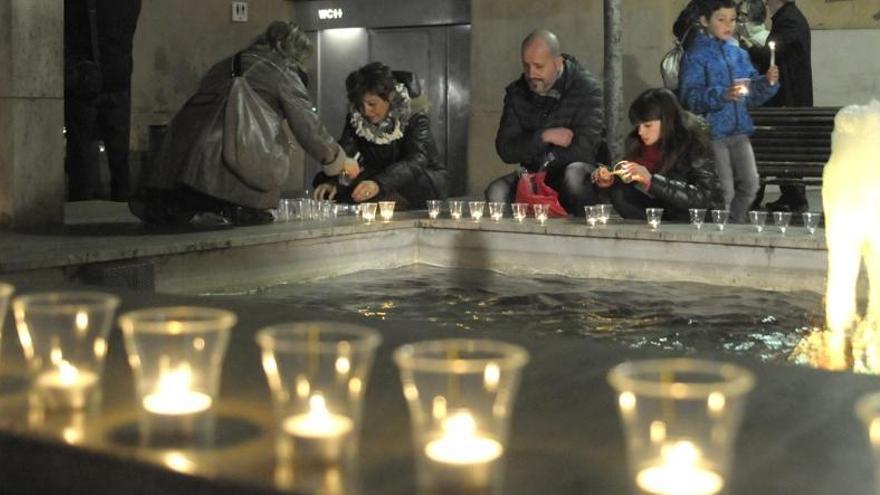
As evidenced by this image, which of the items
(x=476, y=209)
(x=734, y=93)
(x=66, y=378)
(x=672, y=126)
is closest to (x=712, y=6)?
(x=734, y=93)

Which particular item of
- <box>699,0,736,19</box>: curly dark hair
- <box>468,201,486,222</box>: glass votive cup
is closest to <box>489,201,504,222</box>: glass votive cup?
<box>468,201,486,222</box>: glass votive cup

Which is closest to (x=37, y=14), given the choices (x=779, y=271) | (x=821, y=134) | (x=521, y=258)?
(x=521, y=258)

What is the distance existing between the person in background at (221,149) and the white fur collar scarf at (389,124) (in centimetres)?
145

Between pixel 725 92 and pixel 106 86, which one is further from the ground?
pixel 106 86

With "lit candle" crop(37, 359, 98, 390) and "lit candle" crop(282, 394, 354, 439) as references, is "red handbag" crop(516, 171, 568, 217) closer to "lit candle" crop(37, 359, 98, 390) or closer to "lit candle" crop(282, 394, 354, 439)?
"lit candle" crop(37, 359, 98, 390)

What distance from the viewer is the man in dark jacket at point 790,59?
12.1m

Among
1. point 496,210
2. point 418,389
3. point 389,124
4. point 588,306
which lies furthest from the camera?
point 389,124

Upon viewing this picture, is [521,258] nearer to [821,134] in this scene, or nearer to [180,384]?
[821,134]

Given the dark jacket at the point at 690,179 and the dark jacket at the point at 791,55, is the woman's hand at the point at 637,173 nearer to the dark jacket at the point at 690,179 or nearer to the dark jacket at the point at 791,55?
the dark jacket at the point at 690,179

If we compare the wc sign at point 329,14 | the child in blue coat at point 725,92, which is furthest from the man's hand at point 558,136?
the wc sign at point 329,14

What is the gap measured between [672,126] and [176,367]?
23.1ft

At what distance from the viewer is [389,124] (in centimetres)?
1067

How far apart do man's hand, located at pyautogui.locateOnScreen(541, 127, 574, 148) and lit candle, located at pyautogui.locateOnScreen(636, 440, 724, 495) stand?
8.34 metres

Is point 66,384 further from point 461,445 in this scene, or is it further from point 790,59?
point 790,59
